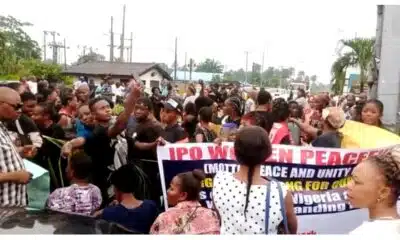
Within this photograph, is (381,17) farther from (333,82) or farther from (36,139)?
(333,82)

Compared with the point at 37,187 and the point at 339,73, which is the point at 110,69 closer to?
the point at 339,73

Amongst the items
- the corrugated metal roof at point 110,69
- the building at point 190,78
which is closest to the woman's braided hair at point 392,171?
the corrugated metal roof at point 110,69

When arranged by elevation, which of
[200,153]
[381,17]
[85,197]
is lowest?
[85,197]

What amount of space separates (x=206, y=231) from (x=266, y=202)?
0.45m

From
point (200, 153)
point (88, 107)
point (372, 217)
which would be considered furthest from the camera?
point (88, 107)

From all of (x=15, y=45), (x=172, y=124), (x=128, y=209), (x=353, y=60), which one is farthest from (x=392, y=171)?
(x=15, y=45)

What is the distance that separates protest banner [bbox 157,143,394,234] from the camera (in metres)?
3.98

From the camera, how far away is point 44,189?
387 cm

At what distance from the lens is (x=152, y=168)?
4520 mm

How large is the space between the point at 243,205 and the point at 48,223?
966mm

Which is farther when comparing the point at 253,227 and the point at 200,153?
the point at 200,153

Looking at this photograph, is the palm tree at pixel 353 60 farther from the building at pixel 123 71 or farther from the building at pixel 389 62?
the building at pixel 389 62

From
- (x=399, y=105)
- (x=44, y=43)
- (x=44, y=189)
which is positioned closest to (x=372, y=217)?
(x=44, y=189)

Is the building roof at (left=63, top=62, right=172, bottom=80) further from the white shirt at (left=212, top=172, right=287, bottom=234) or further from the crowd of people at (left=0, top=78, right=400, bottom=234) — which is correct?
the white shirt at (left=212, top=172, right=287, bottom=234)
